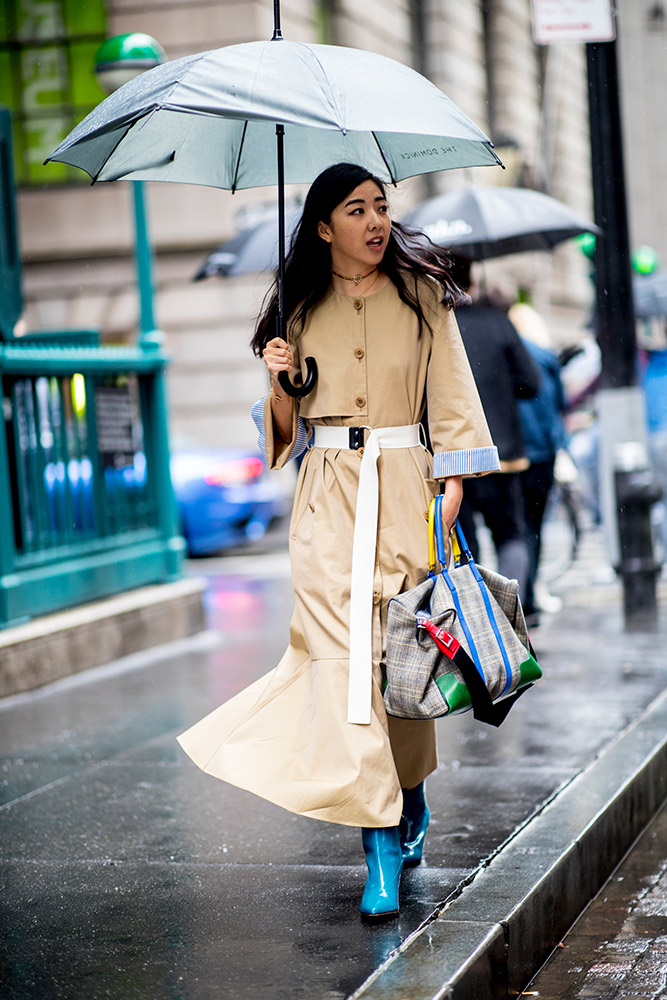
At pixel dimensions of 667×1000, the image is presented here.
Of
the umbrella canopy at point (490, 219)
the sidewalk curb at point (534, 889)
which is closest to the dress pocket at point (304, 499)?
the sidewalk curb at point (534, 889)

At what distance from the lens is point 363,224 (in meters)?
3.76

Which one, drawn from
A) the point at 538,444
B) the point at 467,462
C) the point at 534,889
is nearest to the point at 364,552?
the point at 467,462

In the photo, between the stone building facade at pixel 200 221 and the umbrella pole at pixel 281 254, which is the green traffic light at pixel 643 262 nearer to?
the stone building facade at pixel 200 221

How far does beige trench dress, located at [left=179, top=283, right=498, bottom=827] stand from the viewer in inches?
145

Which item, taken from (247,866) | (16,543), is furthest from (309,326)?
(16,543)

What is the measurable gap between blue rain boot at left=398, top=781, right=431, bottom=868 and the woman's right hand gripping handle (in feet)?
3.36

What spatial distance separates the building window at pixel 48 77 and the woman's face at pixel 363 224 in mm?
16342

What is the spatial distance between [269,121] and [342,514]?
3.22 ft

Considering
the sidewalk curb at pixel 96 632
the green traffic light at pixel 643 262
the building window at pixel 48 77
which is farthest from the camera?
the building window at pixel 48 77

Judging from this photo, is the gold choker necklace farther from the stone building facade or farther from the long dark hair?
the stone building facade

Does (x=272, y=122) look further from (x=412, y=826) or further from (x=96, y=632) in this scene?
(x=96, y=632)

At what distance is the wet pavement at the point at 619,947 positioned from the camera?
3.58 m

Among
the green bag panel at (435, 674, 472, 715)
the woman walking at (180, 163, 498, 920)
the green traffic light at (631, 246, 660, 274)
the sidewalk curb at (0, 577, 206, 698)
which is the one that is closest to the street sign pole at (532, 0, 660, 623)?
the sidewalk curb at (0, 577, 206, 698)

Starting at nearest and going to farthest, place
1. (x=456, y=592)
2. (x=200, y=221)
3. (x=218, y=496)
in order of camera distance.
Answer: (x=456, y=592) < (x=218, y=496) < (x=200, y=221)
